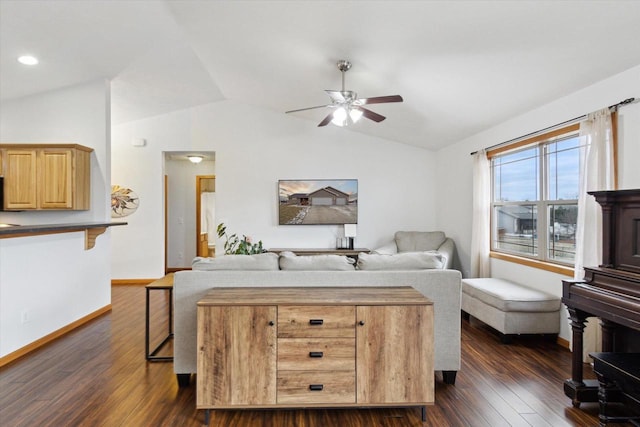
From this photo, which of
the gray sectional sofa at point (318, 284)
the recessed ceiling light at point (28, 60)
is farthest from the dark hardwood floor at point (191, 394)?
the recessed ceiling light at point (28, 60)

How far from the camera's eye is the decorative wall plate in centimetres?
629

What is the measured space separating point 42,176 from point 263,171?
316 cm

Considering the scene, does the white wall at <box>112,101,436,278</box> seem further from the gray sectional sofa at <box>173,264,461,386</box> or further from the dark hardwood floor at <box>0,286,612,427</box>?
the gray sectional sofa at <box>173,264,461,386</box>

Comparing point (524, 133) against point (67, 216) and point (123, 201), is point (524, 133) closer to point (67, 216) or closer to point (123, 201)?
point (67, 216)

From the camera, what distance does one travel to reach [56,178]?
13.9ft

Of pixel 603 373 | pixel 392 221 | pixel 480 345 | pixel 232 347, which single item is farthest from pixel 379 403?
pixel 392 221

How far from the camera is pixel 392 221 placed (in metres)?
6.48

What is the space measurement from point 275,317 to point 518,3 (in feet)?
8.23

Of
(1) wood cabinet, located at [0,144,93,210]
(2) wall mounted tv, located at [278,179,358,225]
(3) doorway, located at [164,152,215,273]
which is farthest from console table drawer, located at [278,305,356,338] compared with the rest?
(3) doorway, located at [164,152,215,273]

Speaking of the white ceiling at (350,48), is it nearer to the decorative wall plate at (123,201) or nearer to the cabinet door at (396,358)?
the decorative wall plate at (123,201)

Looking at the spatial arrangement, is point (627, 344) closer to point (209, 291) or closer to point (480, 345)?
point (480, 345)

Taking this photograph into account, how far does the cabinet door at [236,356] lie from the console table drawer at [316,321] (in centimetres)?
8

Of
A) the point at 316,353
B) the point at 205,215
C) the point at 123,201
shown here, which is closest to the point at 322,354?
the point at 316,353

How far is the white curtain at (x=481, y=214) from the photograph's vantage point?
4.62m
